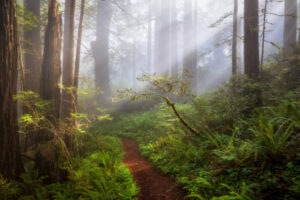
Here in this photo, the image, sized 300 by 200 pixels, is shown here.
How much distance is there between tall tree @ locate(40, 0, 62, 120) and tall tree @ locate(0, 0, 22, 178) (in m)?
0.69

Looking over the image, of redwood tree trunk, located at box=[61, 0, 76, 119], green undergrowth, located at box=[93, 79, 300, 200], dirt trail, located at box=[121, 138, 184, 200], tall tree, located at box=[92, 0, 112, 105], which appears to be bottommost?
dirt trail, located at box=[121, 138, 184, 200]

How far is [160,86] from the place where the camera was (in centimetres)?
511

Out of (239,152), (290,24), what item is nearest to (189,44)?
(290,24)

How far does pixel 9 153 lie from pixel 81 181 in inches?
81.2

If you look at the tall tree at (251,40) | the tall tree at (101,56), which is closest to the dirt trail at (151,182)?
the tall tree at (251,40)

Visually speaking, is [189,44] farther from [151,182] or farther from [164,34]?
[151,182]

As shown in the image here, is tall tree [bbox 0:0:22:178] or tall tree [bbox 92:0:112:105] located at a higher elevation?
tall tree [bbox 92:0:112:105]

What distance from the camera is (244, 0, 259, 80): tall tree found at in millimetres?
7672

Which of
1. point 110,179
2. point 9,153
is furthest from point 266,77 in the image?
point 9,153

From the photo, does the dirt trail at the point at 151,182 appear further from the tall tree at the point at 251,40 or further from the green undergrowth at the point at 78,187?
the tall tree at the point at 251,40

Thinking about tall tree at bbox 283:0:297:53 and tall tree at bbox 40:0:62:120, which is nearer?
tall tree at bbox 40:0:62:120

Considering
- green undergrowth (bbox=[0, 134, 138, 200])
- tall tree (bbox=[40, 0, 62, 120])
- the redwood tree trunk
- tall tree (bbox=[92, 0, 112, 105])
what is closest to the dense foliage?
green undergrowth (bbox=[0, 134, 138, 200])

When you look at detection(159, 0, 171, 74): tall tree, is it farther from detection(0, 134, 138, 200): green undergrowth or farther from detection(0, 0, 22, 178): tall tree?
detection(0, 134, 138, 200): green undergrowth

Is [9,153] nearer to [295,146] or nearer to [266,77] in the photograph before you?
[295,146]
